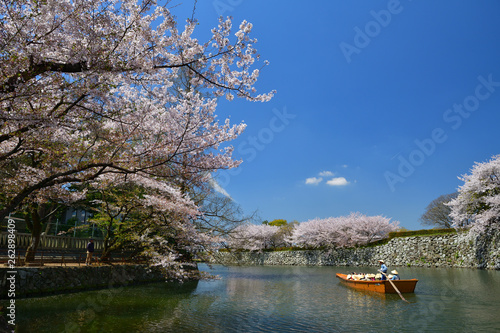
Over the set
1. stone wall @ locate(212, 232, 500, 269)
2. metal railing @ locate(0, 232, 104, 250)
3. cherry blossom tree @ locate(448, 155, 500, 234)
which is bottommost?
stone wall @ locate(212, 232, 500, 269)

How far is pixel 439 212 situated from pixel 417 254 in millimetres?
18075

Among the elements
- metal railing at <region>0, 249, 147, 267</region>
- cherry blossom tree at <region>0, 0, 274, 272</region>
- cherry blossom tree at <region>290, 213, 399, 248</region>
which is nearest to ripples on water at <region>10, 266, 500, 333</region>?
metal railing at <region>0, 249, 147, 267</region>

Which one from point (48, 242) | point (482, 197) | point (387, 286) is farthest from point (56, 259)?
point (482, 197)

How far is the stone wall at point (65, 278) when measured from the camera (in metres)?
11.0

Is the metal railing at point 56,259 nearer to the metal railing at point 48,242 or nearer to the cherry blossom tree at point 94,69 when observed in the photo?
the metal railing at point 48,242

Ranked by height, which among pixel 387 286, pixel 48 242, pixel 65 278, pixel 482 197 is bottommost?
pixel 387 286

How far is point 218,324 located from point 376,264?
95.8 feet

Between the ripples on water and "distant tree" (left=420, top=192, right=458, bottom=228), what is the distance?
111ft

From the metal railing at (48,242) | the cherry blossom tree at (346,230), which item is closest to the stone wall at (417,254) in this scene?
the cherry blossom tree at (346,230)

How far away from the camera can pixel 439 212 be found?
44.8 metres

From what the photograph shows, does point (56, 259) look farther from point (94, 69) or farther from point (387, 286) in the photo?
point (387, 286)

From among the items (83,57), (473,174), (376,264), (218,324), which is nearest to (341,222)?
(376,264)

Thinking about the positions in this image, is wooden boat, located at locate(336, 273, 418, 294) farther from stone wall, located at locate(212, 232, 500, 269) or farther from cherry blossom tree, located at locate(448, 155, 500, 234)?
cherry blossom tree, located at locate(448, 155, 500, 234)

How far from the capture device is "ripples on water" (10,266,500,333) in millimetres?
8273
